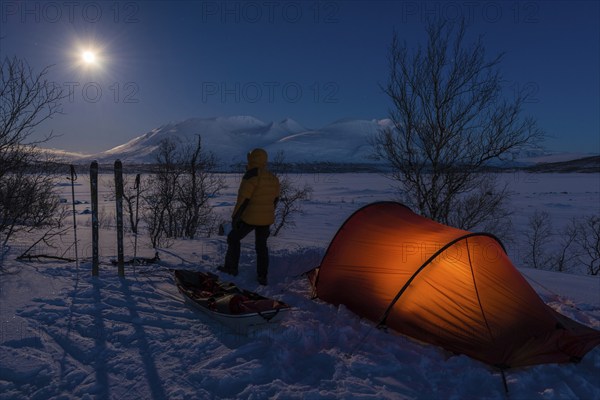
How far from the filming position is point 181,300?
5.02 metres

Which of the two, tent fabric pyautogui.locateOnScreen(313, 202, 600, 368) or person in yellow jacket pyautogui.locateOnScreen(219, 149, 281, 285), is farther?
person in yellow jacket pyautogui.locateOnScreen(219, 149, 281, 285)

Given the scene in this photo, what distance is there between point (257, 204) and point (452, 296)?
3207 mm

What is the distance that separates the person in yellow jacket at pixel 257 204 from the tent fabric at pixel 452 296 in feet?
4.30

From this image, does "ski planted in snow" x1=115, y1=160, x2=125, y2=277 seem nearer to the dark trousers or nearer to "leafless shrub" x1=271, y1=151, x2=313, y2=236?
the dark trousers

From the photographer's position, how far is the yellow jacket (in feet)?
18.6

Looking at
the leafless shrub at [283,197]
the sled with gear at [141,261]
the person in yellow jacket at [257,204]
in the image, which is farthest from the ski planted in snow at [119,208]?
the leafless shrub at [283,197]

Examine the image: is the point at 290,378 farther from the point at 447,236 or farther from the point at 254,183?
the point at 254,183

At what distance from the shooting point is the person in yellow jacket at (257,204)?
224 inches

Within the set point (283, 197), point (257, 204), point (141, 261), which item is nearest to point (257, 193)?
point (257, 204)

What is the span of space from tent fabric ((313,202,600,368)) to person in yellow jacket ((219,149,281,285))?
1.31 meters

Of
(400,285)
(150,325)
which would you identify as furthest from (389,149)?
(150,325)

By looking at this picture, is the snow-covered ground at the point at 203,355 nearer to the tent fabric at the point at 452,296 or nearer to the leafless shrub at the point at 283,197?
the tent fabric at the point at 452,296

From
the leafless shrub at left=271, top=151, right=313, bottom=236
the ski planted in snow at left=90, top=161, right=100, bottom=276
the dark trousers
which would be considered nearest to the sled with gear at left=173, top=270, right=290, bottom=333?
the dark trousers

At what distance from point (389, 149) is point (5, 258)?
1038 centimetres
